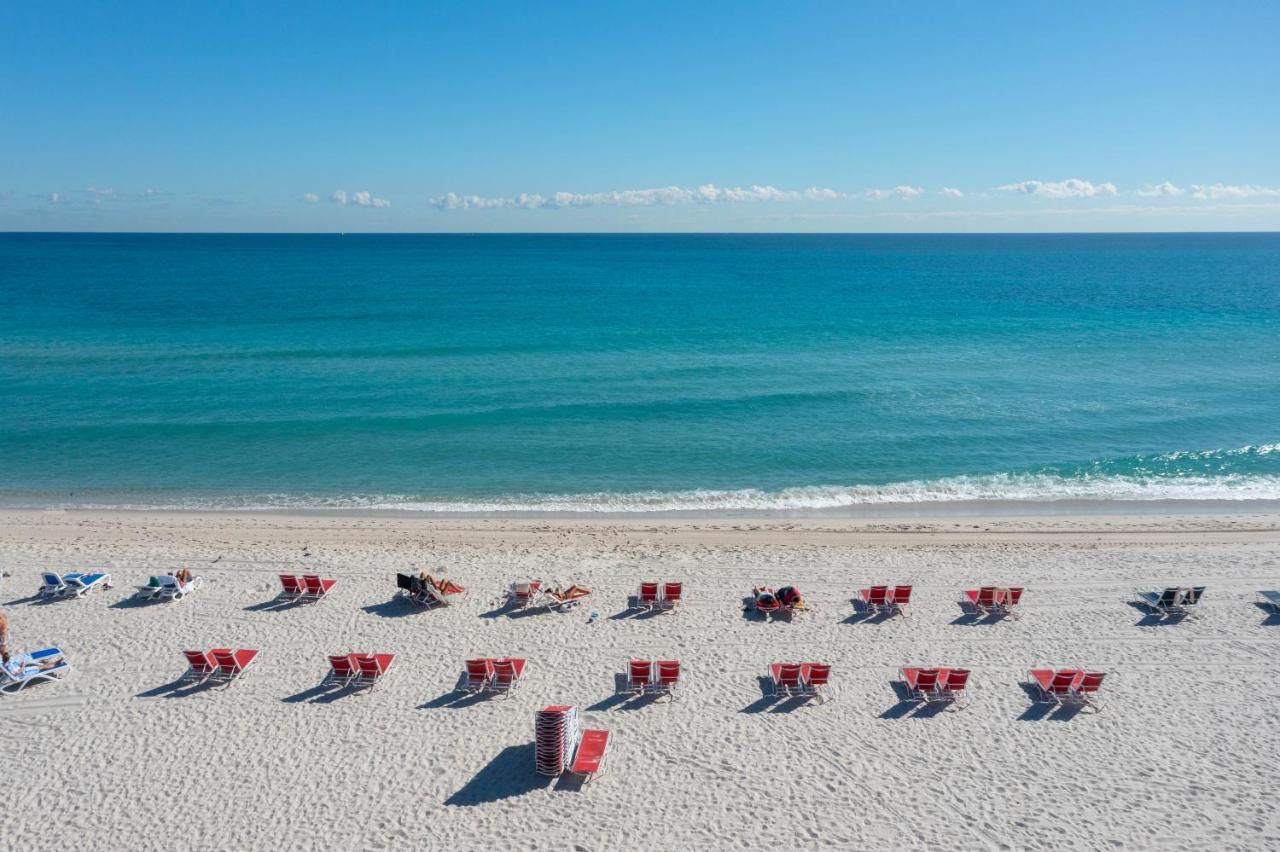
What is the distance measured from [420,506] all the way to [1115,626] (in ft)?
60.1

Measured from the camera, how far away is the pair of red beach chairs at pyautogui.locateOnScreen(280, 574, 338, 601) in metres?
15.9

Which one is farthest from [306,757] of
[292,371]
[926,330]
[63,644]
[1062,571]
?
[926,330]

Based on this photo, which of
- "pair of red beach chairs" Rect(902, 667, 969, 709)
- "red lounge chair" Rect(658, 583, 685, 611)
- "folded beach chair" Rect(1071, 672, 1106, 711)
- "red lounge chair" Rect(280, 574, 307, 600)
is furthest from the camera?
"red lounge chair" Rect(280, 574, 307, 600)

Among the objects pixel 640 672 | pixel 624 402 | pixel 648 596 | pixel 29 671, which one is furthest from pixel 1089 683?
pixel 624 402

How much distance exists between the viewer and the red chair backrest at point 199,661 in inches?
499

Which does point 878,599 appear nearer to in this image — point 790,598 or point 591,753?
point 790,598

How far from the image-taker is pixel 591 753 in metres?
10.7

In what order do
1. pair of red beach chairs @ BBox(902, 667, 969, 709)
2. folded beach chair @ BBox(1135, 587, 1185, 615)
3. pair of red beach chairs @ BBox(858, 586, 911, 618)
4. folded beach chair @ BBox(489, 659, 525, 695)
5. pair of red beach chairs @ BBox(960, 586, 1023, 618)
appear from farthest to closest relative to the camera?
1. pair of red beach chairs @ BBox(858, 586, 911, 618)
2. pair of red beach chairs @ BBox(960, 586, 1023, 618)
3. folded beach chair @ BBox(1135, 587, 1185, 615)
4. folded beach chair @ BBox(489, 659, 525, 695)
5. pair of red beach chairs @ BBox(902, 667, 969, 709)

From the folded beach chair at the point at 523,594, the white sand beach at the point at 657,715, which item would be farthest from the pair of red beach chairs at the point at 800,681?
the folded beach chair at the point at 523,594

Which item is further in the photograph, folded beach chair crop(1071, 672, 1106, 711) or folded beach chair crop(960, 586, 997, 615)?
folded beach chair crop(960, 586, 997, 615)

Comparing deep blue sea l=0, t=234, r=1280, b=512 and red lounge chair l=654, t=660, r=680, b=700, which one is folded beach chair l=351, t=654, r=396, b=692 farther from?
deep blue sea l=0, t=234, r=1280, b=512

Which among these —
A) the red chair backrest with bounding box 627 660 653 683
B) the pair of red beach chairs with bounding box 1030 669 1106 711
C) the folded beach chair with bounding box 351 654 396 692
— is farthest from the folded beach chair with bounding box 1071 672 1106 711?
the folded beach chair with bounding box 351 654 396 692

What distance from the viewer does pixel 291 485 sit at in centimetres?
2427

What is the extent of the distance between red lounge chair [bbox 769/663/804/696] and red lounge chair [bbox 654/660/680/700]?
5.50 ft
